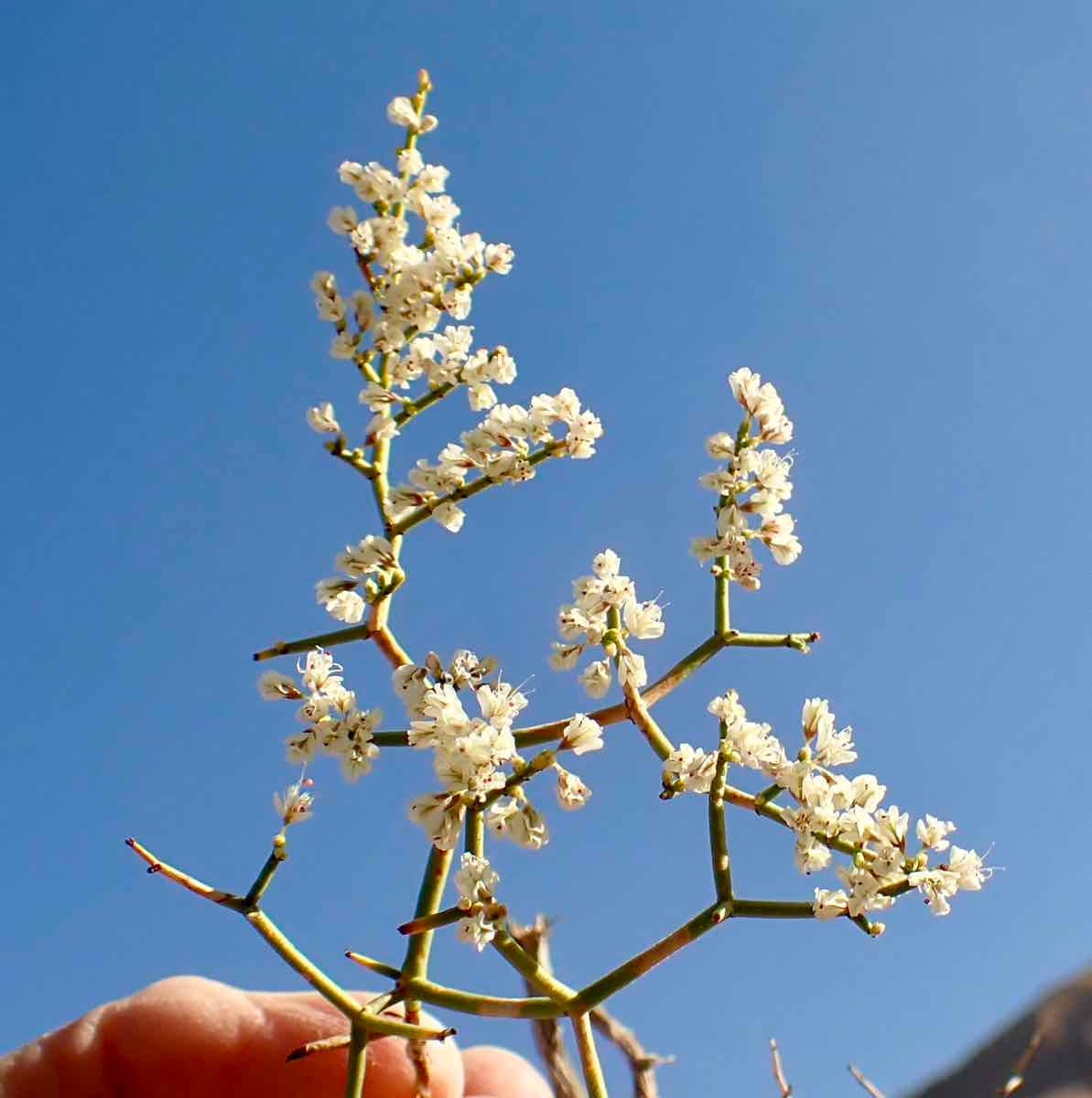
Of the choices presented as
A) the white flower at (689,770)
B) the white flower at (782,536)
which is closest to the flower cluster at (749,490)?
the white flower at (782,536)

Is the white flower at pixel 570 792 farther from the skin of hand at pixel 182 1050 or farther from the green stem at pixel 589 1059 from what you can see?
the skin of hand at pixel 182 1050

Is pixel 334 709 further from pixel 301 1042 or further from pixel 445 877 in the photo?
pixel 301 1042

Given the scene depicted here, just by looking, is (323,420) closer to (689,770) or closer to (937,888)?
(689,770)

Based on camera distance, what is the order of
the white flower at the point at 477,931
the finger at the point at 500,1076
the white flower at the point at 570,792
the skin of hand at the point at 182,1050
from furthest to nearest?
1. the finger at the point at 500,1076
2. the skin of hand at the point at 182,1050
3. the white flower at the point at 570,792
4. the white flower at the point at 477,931

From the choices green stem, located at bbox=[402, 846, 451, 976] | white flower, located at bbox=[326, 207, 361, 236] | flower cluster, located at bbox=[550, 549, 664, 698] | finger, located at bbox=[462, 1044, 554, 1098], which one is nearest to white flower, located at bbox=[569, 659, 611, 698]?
flower cluster, located at bbox=[550, 549, 664, 698]

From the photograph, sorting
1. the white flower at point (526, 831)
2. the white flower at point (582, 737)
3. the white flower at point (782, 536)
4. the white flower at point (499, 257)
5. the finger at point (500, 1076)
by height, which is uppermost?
the white flower at point (499, 257)

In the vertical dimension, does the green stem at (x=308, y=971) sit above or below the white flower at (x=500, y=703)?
below

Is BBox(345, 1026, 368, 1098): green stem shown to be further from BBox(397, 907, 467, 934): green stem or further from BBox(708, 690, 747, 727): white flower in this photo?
BBox(708, 690, 747, 727): white flower
